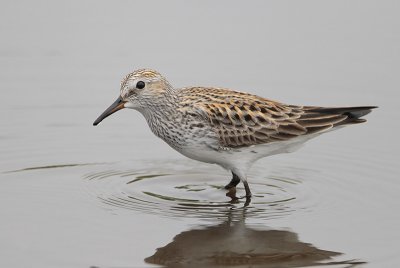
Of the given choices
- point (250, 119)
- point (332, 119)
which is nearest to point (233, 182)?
point (250, 119)

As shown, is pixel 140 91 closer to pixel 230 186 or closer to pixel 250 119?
pixel 250 119

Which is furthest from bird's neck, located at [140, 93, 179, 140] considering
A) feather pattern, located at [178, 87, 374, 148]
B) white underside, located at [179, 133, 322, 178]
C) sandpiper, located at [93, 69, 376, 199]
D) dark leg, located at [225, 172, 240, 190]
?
dark leg, located at [225, 172, 240, 190]

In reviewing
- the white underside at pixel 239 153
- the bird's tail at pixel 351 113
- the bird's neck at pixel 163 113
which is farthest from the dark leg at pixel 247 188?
the bird's tail at pixel 351 113

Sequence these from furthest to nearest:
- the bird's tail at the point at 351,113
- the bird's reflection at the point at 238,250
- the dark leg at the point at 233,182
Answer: the dark leg at the point at 233,182
the bird's tail at the point at 351,113
the bird's reflection at the point at 238,250

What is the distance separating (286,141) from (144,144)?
3.12 m

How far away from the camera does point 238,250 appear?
10.6 meters

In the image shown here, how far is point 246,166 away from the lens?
12.9m

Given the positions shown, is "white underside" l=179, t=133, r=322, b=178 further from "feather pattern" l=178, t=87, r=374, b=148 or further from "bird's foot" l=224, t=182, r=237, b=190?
"bird's foot" l=224, t=182, r=237, b=190

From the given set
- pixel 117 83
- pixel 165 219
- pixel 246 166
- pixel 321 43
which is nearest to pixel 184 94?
pixel 246 166

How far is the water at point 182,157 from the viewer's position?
10.7 meters

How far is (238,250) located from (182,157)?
4.17 meters

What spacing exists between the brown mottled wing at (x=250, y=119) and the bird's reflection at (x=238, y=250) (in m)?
1.70

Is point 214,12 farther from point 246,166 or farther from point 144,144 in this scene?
point 246,166

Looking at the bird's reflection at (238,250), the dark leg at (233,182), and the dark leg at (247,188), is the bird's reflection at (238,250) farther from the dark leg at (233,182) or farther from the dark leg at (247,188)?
the dark leg at (233,182)
